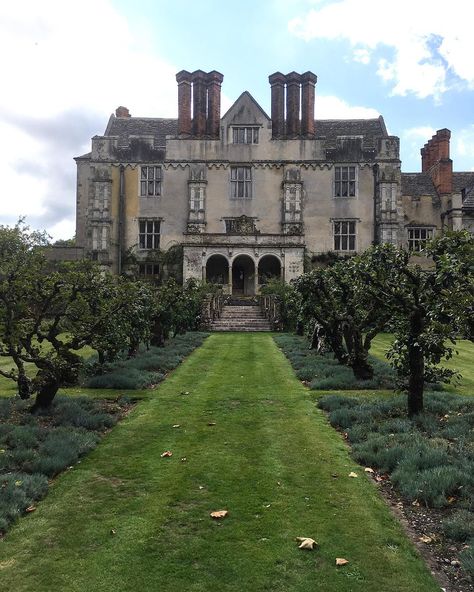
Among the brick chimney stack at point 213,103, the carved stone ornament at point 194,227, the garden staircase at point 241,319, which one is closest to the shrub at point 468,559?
the garden staircase at point 241,319

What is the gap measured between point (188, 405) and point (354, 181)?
113 feet

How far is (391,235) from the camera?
134ft

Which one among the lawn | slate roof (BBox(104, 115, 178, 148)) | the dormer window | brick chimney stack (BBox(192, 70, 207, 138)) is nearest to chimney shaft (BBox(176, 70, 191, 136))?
brick chimney stack (BBox(192, 70, 207, 138))

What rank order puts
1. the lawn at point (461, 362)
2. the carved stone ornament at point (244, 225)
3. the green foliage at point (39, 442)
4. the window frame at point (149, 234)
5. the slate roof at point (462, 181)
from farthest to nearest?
the slate roof at point (462, 181)
the window frame at point (149, 234)
the carved stone ornament at point (244, 225)
the lawn at point (461, 362)
the green foliage at point (39, 442)

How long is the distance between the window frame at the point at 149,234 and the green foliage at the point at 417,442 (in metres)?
32.9

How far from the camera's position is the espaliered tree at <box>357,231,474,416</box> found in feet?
24.5

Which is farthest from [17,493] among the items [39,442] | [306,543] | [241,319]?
[241,319]

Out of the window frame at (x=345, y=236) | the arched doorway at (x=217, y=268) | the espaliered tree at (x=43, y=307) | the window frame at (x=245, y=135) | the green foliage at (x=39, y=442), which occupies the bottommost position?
the green foliage at (x=39, y=442)

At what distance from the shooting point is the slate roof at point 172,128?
4438 centimetres

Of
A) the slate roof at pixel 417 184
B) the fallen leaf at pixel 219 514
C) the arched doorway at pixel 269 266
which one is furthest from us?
the slate roof at pixel 417 184

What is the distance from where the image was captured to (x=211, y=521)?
533 cm

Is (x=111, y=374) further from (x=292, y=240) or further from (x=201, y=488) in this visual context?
(x=292, y=240)

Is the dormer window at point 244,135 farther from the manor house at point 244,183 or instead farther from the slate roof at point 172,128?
the slate roof at point 172,128

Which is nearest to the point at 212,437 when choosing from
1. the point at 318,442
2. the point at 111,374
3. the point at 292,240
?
the point at 318,442
